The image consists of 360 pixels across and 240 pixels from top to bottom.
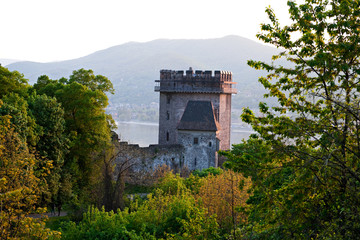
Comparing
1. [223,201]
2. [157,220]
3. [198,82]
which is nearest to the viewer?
[157,220]

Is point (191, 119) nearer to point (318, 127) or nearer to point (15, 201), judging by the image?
point (15, 201)

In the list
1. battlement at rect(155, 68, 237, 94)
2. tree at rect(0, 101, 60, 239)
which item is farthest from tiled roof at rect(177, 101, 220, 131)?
tree at rect(0, 101, 60, 239)

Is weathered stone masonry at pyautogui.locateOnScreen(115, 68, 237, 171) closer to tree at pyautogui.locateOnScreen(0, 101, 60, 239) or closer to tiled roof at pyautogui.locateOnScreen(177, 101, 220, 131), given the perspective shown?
tiled roof at pyautogui.locateOnScreen(177, 101, 220, 131)

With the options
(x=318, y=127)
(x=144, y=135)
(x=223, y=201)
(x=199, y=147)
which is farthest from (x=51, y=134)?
(x=144, y=135)

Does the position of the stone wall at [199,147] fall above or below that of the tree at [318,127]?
below

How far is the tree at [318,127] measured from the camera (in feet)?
25.4

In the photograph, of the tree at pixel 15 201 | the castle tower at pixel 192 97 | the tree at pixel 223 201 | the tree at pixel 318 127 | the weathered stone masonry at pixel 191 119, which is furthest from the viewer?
the castle tower at pixel 192 97

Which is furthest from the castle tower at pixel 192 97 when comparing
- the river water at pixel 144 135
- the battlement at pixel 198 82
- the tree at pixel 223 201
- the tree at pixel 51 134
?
the river water at pixel 144 135

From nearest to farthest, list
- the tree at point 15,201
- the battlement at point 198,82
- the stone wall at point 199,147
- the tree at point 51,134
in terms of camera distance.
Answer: the tree at point 15,201
the tree at point 51,134
the stone wall at point 199,147
the battlement at point 198,82

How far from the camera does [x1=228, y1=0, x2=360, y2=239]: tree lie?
7.75 m

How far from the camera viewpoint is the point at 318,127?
803 centimetres

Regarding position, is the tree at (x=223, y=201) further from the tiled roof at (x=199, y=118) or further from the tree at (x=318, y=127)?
the tiled roof at (x=199, y=118)

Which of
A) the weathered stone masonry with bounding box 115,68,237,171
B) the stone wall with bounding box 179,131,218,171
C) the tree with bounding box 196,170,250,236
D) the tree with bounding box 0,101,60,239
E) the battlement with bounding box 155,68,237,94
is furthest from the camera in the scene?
the battlement with bounding box 155,68,237,94

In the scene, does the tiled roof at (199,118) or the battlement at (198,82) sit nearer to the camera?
the tiled roof at (199,118)
